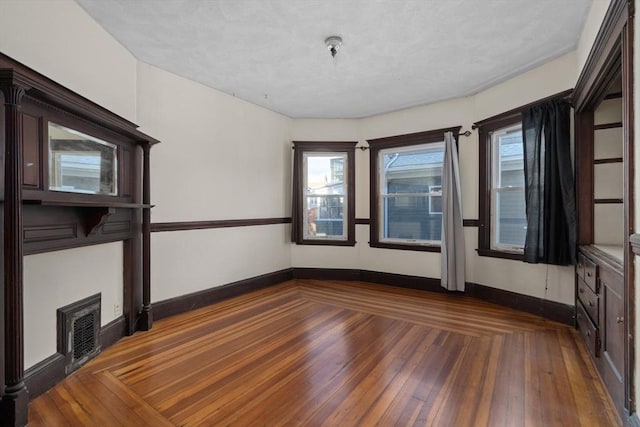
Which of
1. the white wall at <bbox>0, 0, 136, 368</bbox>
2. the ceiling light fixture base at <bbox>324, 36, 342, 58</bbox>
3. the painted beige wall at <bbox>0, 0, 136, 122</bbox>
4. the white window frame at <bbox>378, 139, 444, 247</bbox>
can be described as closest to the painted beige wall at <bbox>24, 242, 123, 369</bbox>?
the white wall at <bbox>0, 0, 136, 368</bbox>

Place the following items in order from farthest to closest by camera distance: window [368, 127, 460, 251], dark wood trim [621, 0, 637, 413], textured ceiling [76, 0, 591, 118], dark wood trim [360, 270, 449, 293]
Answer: window [368, 127, 460, 251] → dark wood trim [360, 270, 449, 293] → textured ceiling [76, 0, 591, 118] → dark wood trim [621, 0, 637, 413]

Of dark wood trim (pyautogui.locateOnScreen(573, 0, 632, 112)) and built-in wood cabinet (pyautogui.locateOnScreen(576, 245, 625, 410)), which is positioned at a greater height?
dark wood trim (pyautogui.locateOnScreen(573, 0, 632, 112))

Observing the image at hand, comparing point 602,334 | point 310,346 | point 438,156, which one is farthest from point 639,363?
point 438,156

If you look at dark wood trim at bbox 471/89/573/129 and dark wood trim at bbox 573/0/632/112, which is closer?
dark wood trim at bbox 573/0/632/112

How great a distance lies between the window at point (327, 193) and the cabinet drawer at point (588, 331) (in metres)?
2.85

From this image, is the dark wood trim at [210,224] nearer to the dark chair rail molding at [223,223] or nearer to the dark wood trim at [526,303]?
the dark chair rail molding at [223,223]

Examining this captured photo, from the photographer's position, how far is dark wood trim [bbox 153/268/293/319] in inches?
131

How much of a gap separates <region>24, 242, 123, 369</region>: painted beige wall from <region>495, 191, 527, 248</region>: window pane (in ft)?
13.3

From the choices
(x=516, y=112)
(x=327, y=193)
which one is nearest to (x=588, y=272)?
(x=516, y=112)

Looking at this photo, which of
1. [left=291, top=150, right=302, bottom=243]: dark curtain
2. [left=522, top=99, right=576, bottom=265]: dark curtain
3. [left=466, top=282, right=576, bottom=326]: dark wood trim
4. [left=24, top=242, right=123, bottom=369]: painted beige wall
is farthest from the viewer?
[left=291, top=150, right=302, bottom=243]: dark curtain

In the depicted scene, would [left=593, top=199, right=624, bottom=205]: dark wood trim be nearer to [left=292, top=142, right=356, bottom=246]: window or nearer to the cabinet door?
the cabinet door

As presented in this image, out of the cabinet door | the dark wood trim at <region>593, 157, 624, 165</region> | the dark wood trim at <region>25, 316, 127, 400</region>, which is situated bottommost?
the dark wood trim at <region>25, 316, 127, 400</region>

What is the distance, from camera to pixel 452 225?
4090 millimetres

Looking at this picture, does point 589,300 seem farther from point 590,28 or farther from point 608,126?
point 590,28
